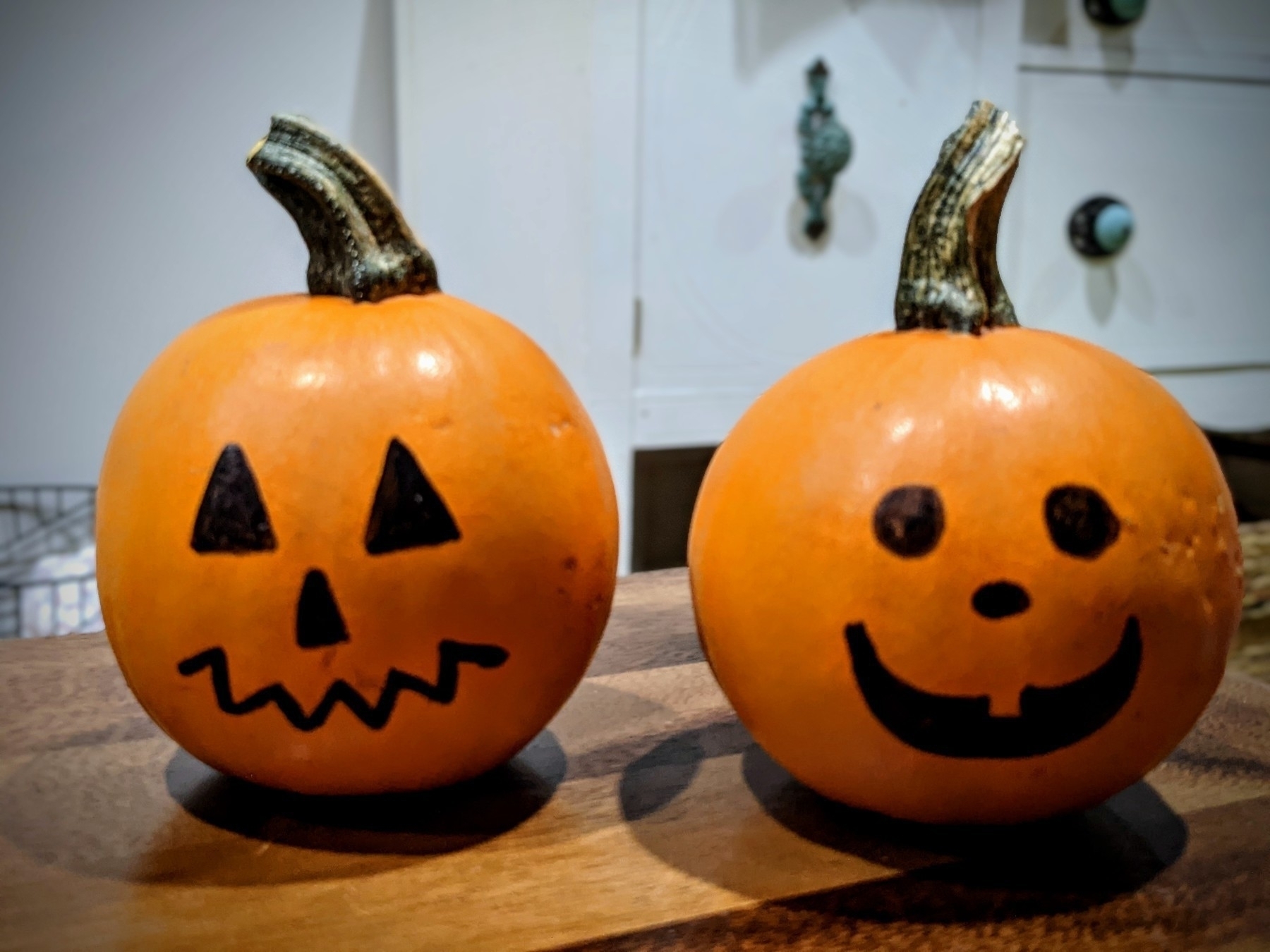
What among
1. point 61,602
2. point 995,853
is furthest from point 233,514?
point 61,602

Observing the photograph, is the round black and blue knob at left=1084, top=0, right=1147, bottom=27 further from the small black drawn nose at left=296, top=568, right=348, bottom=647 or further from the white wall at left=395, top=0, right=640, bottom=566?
the small black drawn nose at left=296, top=568, right=348, bottom=647

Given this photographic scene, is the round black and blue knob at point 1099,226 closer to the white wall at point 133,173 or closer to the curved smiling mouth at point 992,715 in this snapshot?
the white wall at point 133,173

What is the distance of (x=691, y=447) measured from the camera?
200cm

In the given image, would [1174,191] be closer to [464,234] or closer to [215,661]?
[464,234]

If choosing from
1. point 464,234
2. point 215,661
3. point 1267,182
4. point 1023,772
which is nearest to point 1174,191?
point 1267,182

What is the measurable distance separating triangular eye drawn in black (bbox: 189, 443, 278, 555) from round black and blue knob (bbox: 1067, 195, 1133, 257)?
1991 mm

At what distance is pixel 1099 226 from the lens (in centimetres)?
217

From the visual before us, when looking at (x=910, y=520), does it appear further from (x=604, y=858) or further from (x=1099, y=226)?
(x=1099, y=226)

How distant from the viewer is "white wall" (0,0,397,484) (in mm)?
1704

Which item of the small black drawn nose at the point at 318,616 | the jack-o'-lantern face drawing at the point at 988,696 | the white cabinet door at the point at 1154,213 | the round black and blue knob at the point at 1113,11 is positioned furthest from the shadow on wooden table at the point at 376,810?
the round black and blue knob at the point at 1113,11

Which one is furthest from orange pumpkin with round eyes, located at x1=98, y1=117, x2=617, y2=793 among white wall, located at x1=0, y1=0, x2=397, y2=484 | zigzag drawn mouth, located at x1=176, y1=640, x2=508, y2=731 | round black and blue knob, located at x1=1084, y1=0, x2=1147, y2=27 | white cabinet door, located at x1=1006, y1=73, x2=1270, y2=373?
round black and blue knob, located at x1=1084, y1=0, x2=1147, y2=27

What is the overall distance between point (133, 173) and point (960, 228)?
1.53 metres

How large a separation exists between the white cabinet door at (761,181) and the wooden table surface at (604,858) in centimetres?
124

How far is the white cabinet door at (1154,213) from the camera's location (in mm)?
2174
